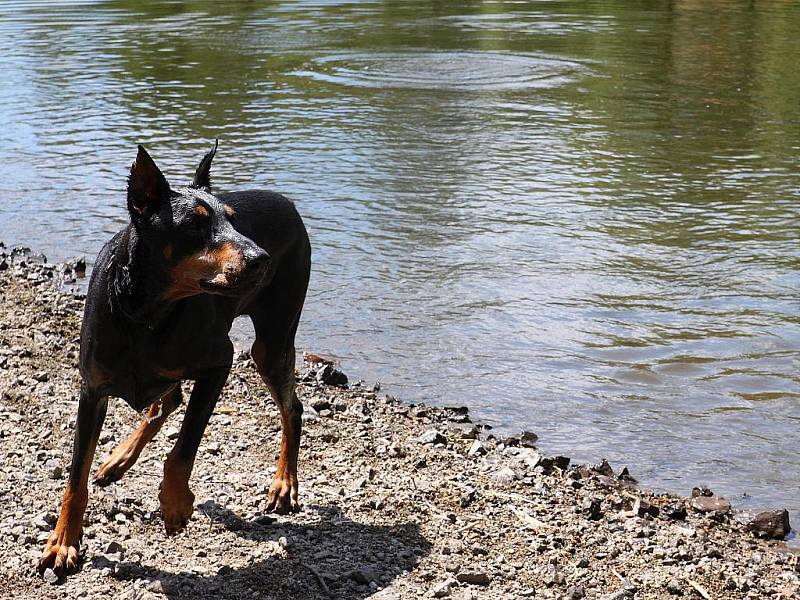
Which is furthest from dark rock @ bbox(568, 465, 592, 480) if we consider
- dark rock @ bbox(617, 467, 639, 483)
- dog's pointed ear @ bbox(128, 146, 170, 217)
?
dog's pointed ear @ bbox(128, 146, 170, 217)

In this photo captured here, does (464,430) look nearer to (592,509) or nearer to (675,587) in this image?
(592,509)

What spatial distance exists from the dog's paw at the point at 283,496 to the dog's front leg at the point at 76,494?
3.21 feet

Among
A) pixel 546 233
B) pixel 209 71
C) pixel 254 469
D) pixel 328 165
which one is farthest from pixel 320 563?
pixel 209 71

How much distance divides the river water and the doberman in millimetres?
2686

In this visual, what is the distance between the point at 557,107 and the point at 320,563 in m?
13.3

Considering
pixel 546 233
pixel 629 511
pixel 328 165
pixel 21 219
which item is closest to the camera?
pixel 629 511

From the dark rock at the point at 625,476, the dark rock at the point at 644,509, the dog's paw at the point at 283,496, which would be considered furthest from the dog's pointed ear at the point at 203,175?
the dark rock at the point at 625,476

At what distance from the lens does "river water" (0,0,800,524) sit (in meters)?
7.42

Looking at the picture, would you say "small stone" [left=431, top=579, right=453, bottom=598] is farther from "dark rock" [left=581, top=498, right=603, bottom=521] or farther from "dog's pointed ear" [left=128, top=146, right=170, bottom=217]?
"dog's pointed ear" [left=128, top=146, right=170, bottom=217]

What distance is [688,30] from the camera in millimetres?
27109

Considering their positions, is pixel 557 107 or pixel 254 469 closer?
pixel 254 469

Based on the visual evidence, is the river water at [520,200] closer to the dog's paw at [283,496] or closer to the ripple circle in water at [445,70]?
the ripple circle in water at [445,70]

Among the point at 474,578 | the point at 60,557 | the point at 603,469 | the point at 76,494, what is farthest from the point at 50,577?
the point at 603,469

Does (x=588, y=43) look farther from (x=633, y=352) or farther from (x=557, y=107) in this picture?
(x=633, y=352)
